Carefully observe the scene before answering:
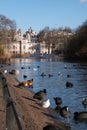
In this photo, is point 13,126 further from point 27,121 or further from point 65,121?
point 65,121

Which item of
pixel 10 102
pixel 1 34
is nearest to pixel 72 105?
pixel 10 102

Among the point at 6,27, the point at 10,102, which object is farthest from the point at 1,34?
the point at 10,102

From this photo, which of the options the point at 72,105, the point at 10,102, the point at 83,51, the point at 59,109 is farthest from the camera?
the point at 83,51

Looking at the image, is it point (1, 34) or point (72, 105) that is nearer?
point (72, 105)

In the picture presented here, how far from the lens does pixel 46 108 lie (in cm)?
2278

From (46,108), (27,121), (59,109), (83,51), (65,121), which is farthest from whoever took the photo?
(83,51)

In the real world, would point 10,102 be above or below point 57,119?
above

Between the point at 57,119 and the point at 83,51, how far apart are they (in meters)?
89.4

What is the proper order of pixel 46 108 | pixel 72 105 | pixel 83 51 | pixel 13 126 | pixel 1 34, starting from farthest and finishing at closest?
pixel 1 34 → pixel 83 51 → pixel 72 105 → pixel 46 108 → pixel 13 126

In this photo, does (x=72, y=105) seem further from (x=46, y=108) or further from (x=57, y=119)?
(x=57, y=119)

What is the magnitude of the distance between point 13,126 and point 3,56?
352 ft

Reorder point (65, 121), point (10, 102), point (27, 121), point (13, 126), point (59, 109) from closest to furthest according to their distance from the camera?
1. point (13, 126)
2. point (10, 102)
3. point (27, 121)
4. point (65, 121)
5. point (59, 109)

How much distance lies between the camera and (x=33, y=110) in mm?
21516

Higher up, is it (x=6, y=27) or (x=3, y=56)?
(x=6, y=27)
